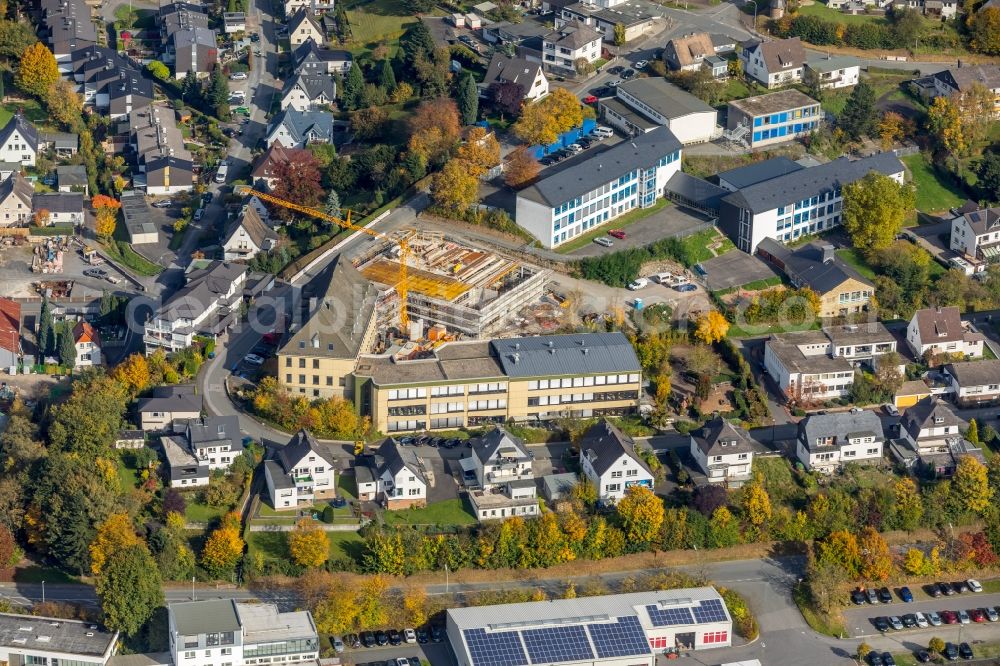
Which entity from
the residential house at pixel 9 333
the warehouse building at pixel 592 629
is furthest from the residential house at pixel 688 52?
the warehouse building at pixel 592 629

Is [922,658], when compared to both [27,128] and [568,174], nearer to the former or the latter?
[568,174]

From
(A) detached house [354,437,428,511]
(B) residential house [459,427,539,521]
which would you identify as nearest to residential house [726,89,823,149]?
(B) residential house [459,427,539,521]

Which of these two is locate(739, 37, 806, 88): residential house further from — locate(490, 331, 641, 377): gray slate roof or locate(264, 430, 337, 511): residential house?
locate(264, 430, 337, 511): residential house

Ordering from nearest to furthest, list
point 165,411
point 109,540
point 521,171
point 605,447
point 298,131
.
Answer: point 109,540
point 605,447
point 165,411
point 521,171
point 298,131

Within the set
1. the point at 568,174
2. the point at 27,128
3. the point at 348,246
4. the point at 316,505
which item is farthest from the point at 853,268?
the point at 27,128

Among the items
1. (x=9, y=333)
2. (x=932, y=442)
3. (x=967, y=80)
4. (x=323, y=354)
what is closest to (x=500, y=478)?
(x=323, y=354)

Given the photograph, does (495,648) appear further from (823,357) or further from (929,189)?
(929,189)
